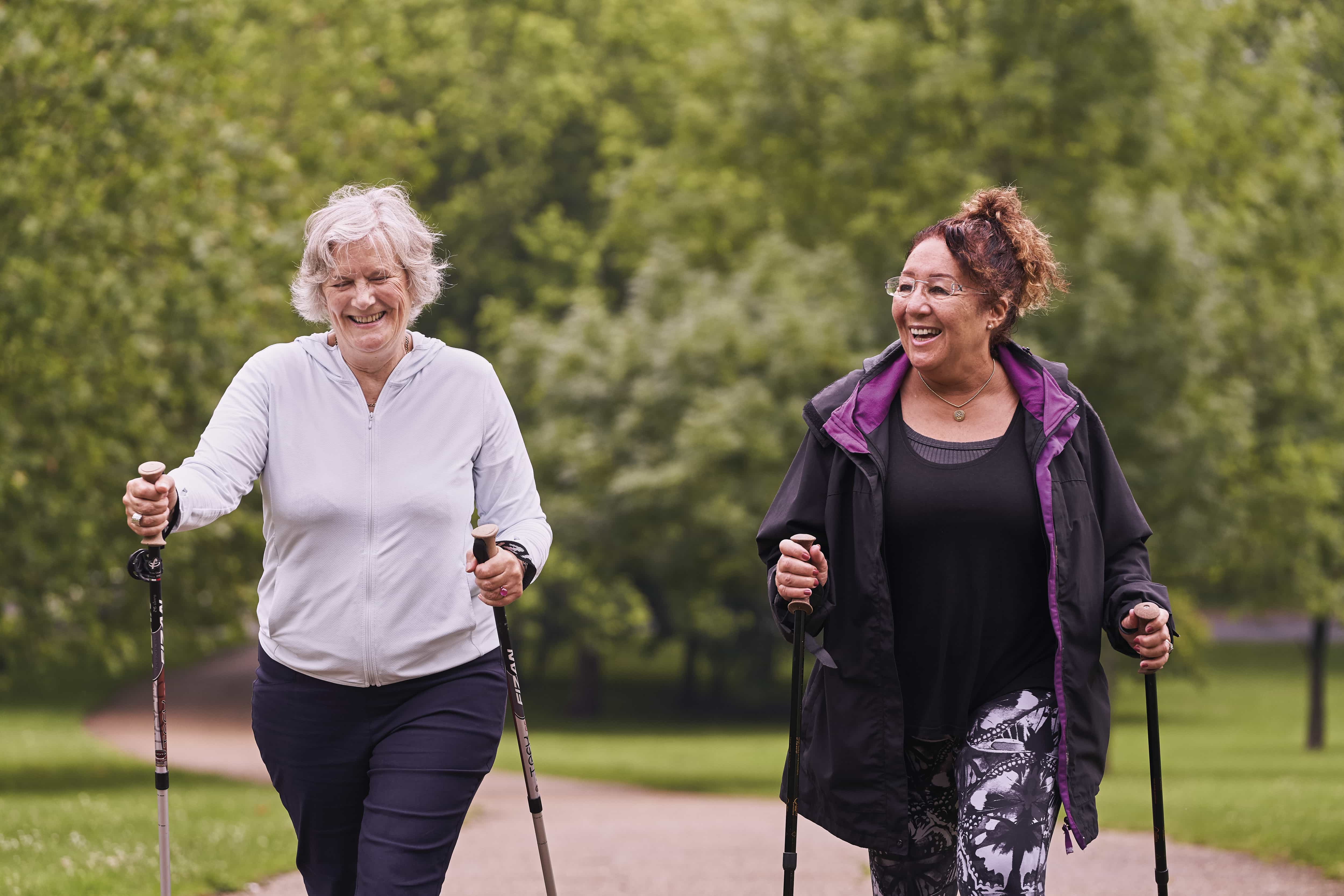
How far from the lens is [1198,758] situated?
2217 centimetres

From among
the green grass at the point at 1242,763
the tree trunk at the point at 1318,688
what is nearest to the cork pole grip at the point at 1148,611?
the green grass at the point at 1242,763

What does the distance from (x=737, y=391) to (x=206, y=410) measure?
17.5ft

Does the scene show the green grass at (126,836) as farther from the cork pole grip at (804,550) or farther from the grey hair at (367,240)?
the cork pole grip at (804,550)

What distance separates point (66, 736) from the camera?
851 inches

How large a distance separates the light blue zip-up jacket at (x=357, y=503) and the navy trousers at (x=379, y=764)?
53mm

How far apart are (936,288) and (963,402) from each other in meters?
0.30

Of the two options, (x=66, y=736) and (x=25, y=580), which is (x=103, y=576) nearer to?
(x=25, y=580)

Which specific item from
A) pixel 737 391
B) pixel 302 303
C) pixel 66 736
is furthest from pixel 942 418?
pixel 66 736

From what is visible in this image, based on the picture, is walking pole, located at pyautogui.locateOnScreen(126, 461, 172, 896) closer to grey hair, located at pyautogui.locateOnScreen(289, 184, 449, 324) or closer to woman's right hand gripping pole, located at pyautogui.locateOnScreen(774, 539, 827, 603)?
grey hair, located at pyautogui.locateOnScreen(289, 184, 449, 324)

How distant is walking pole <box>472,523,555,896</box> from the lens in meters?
3.70

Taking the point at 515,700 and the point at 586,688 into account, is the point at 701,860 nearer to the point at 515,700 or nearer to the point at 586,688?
the point at 515,700

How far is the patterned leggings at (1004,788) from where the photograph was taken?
376 cm

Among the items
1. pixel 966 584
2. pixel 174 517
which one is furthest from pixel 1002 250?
pixel 174 517

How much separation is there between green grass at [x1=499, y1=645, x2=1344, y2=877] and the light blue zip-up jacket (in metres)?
6.22
